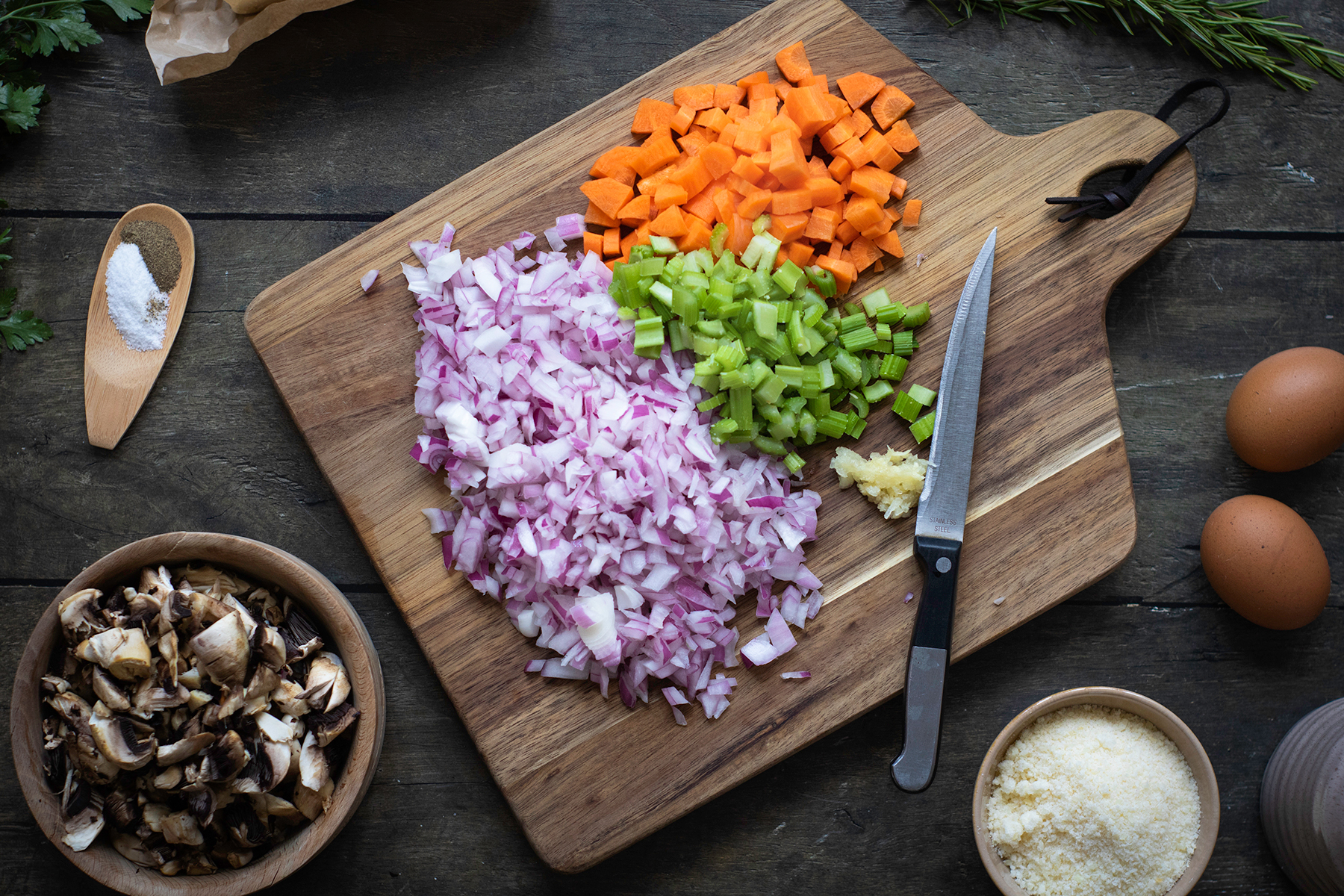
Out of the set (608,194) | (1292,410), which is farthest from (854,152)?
(1292,410)

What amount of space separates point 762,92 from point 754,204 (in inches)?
9.9

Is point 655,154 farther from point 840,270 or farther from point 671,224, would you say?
point 840,270

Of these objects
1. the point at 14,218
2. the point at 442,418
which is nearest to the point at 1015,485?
the point at 442,418

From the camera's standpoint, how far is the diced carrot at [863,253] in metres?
1.59

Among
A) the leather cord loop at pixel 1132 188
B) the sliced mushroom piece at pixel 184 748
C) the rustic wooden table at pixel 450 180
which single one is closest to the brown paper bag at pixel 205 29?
the rustic wooden table at pixel 450 180

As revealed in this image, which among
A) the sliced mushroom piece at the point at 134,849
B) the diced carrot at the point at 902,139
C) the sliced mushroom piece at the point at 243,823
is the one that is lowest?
the sliced mushroom piece at the point at 134,849

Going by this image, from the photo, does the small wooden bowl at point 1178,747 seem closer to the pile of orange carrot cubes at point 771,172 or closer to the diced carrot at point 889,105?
the pile of orange carrot cubes at point 771,172

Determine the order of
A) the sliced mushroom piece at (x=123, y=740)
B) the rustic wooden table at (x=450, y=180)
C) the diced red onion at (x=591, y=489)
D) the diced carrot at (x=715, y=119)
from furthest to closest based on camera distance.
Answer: the rustic wooden table at (x=450, y=180) → the diced carrot at (x=715, y=119) → the diced red onion at (x=591, y=489) → the sliced mushroom piece at (x=123, y=740)

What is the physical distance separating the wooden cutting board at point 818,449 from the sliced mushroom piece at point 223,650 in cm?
29

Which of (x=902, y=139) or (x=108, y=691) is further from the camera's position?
(x=902, y=139)

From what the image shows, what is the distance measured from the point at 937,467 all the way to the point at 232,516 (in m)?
1.44

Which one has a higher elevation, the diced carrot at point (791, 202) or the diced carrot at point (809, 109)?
the diced carrot at point (809, 109)

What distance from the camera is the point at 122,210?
1.73 m

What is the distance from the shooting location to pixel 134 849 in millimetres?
1407
